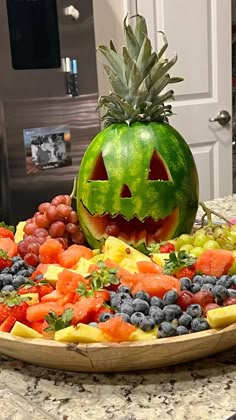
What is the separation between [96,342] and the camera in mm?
727

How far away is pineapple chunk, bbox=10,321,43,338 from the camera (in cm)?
76

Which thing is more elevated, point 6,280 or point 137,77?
point 137,77

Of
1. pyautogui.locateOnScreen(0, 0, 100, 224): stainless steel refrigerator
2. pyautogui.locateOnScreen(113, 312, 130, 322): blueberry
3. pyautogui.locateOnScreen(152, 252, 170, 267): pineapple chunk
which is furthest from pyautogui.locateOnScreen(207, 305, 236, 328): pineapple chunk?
pyautogui.locateOnScreen(0, 0, 100, 224): stainless steel refrigerator

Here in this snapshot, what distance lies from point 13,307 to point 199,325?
0.26 m

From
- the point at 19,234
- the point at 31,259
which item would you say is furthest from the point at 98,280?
the point at 19,234

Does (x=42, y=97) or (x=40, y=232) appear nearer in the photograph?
(x=40, y=232)

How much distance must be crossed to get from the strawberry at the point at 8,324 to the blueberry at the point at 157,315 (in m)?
0.19

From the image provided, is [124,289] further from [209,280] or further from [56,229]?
[56,229]

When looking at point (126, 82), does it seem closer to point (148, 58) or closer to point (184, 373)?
point (148, 58)

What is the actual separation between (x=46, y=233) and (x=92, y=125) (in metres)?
1.53

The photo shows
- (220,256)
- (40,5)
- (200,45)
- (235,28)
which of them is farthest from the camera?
(235,28)

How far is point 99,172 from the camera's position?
1202mm

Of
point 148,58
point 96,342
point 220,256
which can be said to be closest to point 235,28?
point 148,58

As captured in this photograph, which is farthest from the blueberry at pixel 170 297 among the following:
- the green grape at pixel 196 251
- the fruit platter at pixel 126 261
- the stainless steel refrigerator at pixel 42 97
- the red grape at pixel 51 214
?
the stainless steel refrigerator at pixel 42 97
